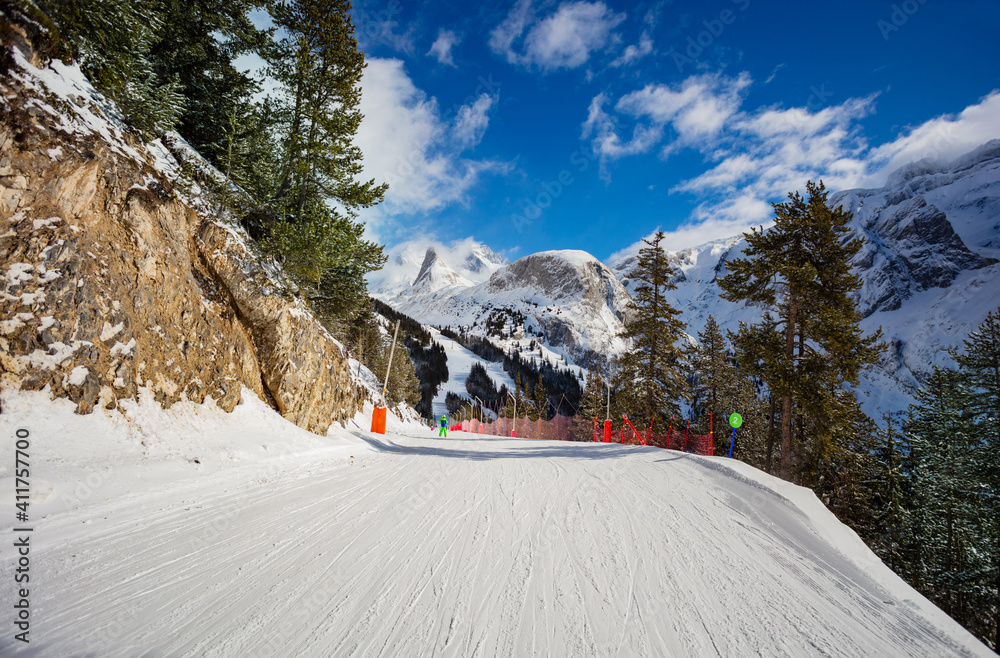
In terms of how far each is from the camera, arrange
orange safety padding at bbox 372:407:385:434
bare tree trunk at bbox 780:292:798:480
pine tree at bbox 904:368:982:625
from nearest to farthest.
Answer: bare tree trunk at bbox 780:292:798:480 → pine tree at bbox 904:368:982:625 → orange safety padding at bbox 372:407:385:434

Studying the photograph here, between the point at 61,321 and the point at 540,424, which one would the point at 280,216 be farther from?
the point at 540,424

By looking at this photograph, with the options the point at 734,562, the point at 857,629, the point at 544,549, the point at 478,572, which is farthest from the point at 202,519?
the point at 857,629

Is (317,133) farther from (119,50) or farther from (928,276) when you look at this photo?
(928,276)

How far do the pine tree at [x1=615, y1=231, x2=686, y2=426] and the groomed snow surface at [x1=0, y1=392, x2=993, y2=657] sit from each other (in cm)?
1280

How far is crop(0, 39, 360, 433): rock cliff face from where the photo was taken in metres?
5.12

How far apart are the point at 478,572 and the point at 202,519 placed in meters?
3.19

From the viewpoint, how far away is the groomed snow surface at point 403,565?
96.3 inches

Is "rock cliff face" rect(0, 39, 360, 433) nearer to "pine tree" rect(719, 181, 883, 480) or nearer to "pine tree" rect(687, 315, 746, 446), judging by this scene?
"pine tree" rect(719, 181, 883, 480)

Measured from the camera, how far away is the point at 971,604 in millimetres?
15703

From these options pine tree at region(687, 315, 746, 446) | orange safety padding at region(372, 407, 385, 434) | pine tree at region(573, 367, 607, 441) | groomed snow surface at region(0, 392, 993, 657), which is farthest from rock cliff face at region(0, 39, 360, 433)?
pine tree at region(573, 367, 607, 441)

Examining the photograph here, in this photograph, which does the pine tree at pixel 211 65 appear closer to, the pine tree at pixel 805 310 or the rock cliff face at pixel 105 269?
the rock cliff face at pixel 105 269

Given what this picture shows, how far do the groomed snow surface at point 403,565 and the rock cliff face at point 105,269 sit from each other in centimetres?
75

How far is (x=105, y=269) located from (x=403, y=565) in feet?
22.5

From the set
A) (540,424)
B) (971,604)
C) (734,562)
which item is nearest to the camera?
(734,562)
